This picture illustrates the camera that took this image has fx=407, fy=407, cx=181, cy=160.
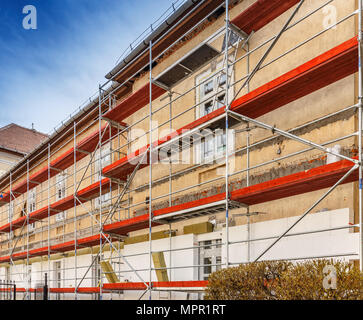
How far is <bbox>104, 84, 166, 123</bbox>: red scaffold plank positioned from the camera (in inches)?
465

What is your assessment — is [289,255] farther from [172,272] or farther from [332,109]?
[172,272]

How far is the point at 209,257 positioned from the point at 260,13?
227 inches

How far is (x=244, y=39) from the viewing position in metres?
9.63

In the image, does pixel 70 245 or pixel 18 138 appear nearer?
pixel 70 245

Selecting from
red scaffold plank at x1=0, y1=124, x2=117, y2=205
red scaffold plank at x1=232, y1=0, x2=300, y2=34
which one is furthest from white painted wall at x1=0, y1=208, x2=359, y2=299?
red scaffold plank at x1=232, y1=0, x2=300, y2=34

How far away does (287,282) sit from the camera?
4.93m

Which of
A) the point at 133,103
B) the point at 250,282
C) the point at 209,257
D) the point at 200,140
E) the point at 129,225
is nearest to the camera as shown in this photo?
the point at 250,282

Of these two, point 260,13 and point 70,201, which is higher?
point 260,13

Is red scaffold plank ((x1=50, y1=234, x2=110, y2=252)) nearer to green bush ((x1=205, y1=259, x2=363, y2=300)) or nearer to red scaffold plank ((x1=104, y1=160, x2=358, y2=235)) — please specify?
red scaffold plank ((x1=104, y1=160, x2=358, y2=235))

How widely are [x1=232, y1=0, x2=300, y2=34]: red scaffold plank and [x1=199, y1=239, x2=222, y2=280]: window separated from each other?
499 cm

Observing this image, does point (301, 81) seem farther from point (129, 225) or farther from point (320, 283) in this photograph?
point (129, 225)

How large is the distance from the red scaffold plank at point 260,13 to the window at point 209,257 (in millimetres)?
4993

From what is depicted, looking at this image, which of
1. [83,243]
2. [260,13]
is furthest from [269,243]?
[83,243]

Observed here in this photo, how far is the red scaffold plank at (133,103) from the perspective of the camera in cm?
1182
